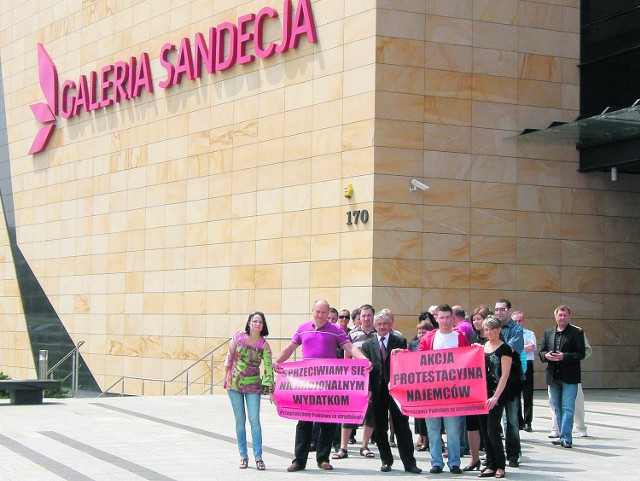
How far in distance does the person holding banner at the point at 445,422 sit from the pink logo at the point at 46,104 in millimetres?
26530

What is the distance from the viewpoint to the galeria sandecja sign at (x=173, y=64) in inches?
1032

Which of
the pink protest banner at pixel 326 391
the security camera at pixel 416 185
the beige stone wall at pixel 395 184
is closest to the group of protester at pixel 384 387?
the pink protest banner at pixel 326 391

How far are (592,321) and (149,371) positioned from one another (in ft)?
40.3

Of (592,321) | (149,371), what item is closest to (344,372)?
(592,321)

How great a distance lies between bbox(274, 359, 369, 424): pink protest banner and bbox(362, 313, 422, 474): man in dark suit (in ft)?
0.55

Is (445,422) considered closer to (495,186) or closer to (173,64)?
(495,186)

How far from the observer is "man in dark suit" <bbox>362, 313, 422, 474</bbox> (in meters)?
12.2

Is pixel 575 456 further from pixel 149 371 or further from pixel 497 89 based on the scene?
pixel 149 371

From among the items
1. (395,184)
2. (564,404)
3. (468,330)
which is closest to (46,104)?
(395,184)

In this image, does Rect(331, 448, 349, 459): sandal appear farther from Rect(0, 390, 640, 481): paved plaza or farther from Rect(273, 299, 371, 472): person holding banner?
Rect(273, 299, 371, 472): person holding banner

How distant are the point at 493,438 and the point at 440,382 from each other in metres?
0.85

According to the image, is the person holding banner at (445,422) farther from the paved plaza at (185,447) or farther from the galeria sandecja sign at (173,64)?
the galeria sandecja sign at (173,64)

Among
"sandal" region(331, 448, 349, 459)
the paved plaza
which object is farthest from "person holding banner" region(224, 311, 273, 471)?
"sandal" region(331, 448, 349, 459)

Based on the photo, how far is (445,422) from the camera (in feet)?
40.5
